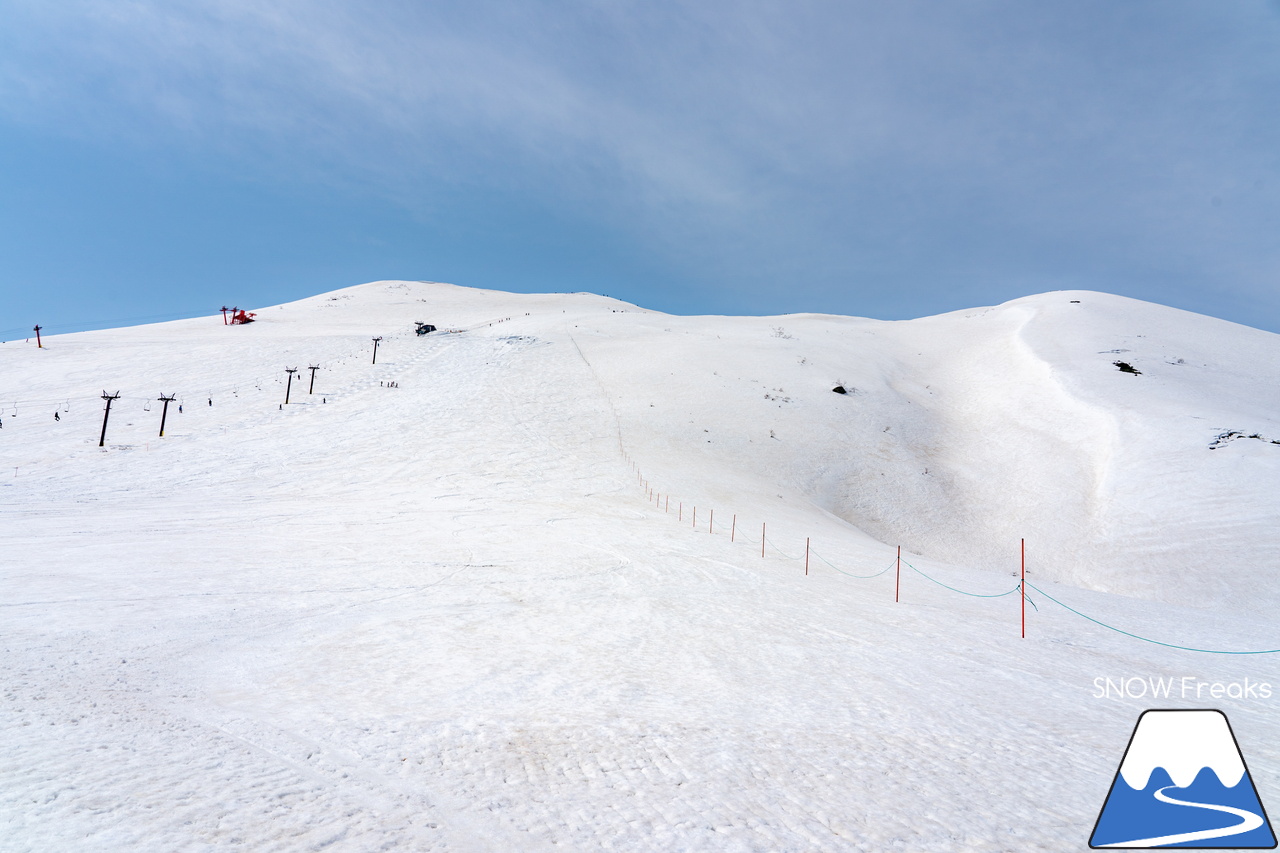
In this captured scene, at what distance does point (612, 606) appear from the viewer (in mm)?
11688

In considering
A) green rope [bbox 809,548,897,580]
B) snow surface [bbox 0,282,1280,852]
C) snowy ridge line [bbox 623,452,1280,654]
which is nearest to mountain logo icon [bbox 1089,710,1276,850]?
snow surface [bbox 0,282,1280,852]

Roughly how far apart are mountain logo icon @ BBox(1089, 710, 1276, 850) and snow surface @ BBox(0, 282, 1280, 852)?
0.47m

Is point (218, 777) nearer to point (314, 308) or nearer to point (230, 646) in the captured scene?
point (230, 646)

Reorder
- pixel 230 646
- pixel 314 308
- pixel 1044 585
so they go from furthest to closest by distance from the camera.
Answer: pixel 314 308 < pixel 1044 585 < pixel 230 646

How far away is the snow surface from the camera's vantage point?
5.00 m

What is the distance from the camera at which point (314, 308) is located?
8706 cm

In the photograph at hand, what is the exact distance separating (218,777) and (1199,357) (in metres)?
58.1

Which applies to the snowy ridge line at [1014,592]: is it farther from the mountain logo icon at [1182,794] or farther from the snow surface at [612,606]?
the mountain logo icon at [1182,794]

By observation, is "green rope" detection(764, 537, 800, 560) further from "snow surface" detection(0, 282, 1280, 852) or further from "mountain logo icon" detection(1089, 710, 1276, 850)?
"mountain logo icon" detection(1089, 710, 1276, 850)

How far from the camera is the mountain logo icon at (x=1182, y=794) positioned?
4512 mm

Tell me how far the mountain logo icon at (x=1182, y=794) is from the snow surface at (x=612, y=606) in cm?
47

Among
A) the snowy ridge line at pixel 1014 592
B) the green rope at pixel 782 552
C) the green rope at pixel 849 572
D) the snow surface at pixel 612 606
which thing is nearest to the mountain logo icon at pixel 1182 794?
the snow surface at pixel 612 606

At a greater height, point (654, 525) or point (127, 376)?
point (127, 376)

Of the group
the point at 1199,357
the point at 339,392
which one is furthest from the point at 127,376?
the point at 1199,357
